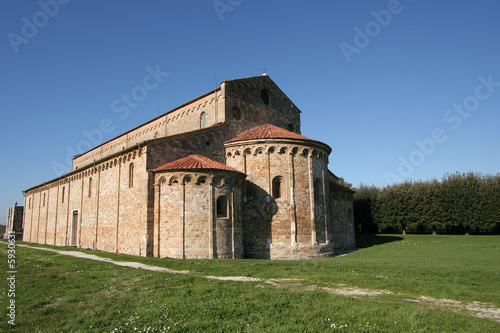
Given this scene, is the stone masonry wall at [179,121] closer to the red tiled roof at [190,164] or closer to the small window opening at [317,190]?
the red tiled roof at [190,164]

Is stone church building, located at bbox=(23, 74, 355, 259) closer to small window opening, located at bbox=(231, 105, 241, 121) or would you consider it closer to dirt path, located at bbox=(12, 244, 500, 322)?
small window opening, located at bbox=(231, 105, 241, 121)

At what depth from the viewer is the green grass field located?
23.1ft

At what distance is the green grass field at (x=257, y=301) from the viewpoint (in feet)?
23.1

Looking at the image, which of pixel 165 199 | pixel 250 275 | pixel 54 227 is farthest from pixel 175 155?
pixel 54 227

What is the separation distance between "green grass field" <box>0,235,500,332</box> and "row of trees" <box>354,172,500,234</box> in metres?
27.1

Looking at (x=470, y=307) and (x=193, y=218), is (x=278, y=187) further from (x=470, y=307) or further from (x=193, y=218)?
(x=470, y=307)

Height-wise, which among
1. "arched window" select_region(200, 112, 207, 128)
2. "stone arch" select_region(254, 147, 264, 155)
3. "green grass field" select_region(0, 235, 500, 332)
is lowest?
"green grass field" select_region(0, 235, 500, 332)

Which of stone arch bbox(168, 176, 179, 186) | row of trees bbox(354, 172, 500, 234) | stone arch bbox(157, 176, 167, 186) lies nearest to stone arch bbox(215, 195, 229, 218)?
stone arch bbox(168, 176, 179, 186)

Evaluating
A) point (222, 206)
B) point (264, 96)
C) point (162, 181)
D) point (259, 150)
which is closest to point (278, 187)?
point (259, 150)

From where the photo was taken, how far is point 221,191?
61.4ft

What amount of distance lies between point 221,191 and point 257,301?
34.6 feet

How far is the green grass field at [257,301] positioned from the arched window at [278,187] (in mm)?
7962

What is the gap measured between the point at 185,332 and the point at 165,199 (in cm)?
1215

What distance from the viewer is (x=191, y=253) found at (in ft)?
57.8
